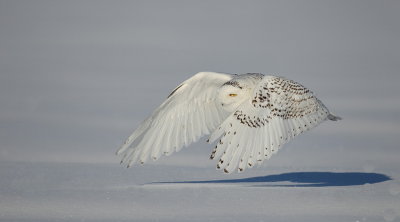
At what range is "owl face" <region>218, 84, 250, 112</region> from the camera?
10.4 m

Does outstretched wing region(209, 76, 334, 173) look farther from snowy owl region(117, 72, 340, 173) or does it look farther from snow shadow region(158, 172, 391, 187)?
snow shadow region(158, 172, 391, 187)

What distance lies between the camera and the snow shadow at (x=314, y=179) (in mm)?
11930

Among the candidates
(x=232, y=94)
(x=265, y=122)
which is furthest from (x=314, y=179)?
(x=232, y=94)

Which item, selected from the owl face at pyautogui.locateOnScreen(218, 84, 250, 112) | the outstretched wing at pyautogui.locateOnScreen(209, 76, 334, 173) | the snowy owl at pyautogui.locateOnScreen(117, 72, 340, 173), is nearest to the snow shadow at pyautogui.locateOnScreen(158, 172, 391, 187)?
the snowy owl at pyautogui.locateOnScreen(117, 72, 340, 173)

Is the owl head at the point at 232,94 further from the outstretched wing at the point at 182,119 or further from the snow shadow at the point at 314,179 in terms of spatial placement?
the snow shadow at the point at 314,179

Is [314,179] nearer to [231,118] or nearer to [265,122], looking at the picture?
[265,122]

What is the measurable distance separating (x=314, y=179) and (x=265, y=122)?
231cm

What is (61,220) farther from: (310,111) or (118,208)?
(310,111)

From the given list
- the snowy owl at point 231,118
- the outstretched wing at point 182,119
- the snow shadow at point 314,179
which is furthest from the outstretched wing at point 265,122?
the snow shadow at point 314,179

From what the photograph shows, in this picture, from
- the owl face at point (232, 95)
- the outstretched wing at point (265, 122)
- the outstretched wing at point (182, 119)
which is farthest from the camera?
the outstretched wing at point (182, 119)

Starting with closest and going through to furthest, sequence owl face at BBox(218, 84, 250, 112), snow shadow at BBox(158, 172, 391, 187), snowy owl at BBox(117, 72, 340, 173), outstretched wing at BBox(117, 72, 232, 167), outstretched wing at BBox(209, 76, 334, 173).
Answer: outstretched wing at BBox(209, 76, 334, 173) < snowy owl at BBox(117, 72, 340, 173) < owl face at BBox(218, 84, 250, 112) < outstretched wing at BBox(117, 72, 232, 167) < snow shadow at BBox(158, 172, 391, 187)

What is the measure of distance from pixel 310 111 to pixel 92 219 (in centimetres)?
293

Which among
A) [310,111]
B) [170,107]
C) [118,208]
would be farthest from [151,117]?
[310,111]

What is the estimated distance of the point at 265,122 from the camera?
10211mm
